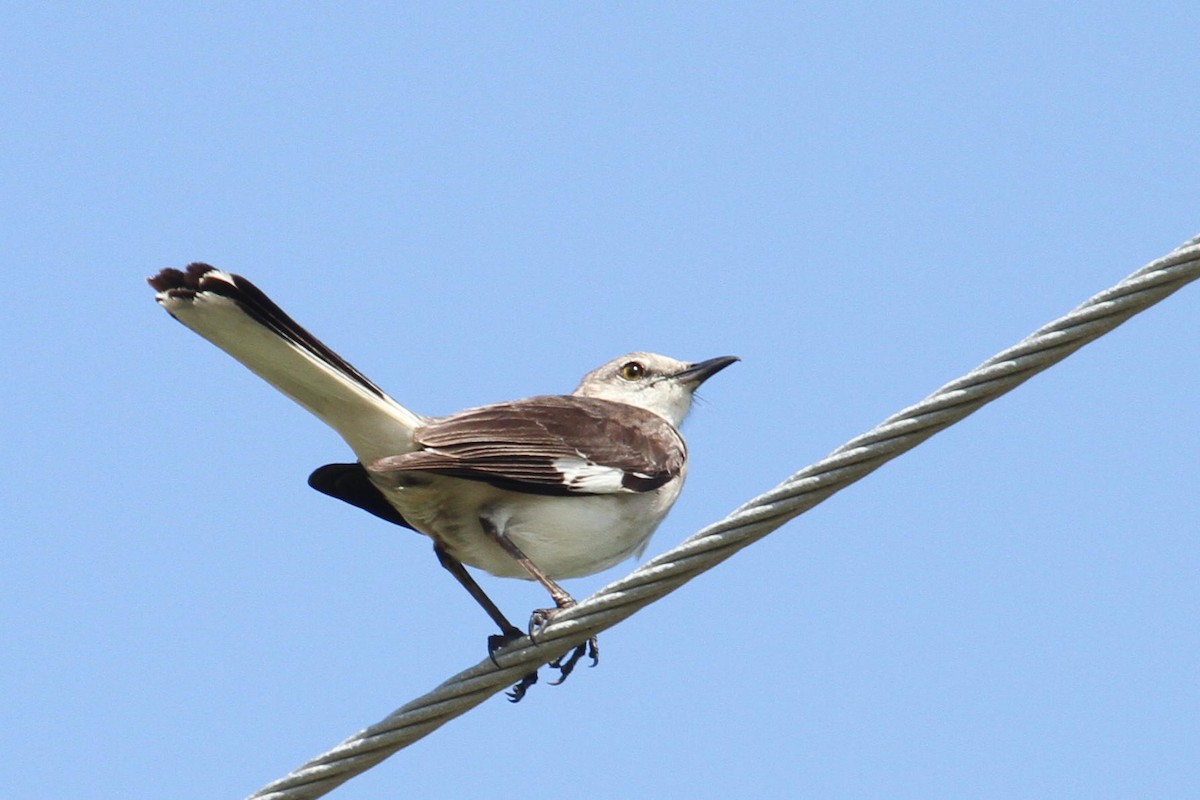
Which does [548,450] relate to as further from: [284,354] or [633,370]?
[633,370]

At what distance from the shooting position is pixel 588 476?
6.57 m

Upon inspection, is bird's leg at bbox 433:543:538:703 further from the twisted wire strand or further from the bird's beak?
the bird's beak

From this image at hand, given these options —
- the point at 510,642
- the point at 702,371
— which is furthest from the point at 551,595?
the point at 702,371

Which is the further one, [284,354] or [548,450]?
[548,450]

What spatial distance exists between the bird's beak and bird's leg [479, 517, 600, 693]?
93.8 inches

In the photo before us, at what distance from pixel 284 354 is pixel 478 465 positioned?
3.03ft

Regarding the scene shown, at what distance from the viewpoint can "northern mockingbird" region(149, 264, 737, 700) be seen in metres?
5.79

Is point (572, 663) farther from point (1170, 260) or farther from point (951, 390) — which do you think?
point (1170, 260)

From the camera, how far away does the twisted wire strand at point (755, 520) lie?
3.93 metres

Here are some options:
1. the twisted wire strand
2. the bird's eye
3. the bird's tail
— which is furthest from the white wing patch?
the bird's eye

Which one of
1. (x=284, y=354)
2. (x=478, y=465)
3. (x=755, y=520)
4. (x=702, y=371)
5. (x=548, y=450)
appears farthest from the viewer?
(x=702, y=371)

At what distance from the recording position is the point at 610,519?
21.9 ft

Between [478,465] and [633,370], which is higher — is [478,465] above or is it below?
below

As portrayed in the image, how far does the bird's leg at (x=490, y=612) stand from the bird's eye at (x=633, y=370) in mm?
2493
